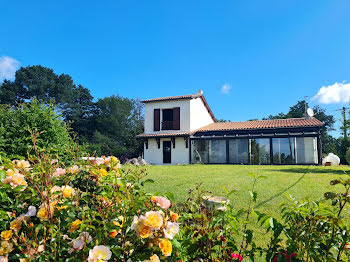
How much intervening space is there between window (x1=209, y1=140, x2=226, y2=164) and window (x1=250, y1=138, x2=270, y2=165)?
226 cm

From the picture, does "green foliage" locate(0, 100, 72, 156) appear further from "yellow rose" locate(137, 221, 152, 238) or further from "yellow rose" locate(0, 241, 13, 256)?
"yellow rose" locate(137, 221, 152, 238)

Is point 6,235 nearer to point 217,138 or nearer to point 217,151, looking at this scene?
point 217,138

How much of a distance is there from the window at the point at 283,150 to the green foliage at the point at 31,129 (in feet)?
54.8

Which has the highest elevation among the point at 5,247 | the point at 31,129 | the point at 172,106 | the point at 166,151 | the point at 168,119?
the point at 172,106

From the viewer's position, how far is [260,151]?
18.4 metres

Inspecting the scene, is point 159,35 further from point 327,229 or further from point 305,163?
point 327,229

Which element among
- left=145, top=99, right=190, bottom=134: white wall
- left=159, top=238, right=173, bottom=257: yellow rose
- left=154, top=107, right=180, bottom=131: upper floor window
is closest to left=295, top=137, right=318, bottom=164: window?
left=145, top=99, right=190, bottom=134: white wall

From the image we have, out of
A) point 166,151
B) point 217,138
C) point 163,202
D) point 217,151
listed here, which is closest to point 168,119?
point 166,151

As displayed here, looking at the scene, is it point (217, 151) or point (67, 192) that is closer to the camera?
point (67, 192)

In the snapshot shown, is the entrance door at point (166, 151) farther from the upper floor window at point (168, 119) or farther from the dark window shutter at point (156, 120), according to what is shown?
the dark window shutter at point (156, 120)

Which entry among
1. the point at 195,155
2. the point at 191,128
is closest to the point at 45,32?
the point at 191,128

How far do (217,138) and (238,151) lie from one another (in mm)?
2030

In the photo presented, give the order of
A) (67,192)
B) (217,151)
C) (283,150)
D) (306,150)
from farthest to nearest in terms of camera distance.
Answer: (217,151) < (283,150) < (306,150) < (67,192)

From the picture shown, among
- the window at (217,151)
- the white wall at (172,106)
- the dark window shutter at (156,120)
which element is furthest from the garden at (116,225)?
the dark window shutter at (156,120)
